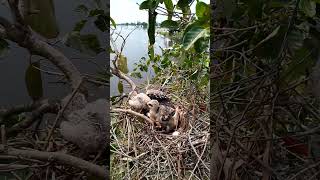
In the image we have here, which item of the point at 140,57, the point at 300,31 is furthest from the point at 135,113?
the point at 300,31

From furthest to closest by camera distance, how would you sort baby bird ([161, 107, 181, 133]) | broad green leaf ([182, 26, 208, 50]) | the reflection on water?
baby bird ([161, 107, 181, 133]) < the reflection on water < broad green leaf ([182, 26, 208, 50])

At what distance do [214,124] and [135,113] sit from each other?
0.50 m

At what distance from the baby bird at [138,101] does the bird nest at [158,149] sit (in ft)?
0.08

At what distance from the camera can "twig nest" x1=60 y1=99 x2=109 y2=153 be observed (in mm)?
881

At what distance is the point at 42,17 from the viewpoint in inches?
33.9

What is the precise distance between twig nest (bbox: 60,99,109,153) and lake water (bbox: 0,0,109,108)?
0.19ft

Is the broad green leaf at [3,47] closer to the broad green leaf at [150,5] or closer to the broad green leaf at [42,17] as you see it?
the broad green leaf at [42,17]

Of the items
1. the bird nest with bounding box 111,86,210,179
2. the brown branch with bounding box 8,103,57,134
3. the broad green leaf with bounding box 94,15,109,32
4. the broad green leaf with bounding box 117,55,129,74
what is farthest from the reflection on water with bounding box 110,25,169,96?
the brown branch with bounding box 8,103,57,134

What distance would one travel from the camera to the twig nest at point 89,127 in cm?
88

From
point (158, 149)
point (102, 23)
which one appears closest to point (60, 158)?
point (102, 23)

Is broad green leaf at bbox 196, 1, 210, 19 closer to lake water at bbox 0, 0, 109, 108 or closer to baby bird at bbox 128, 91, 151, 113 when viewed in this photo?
lake water at bbox 0, 0, 109, 108

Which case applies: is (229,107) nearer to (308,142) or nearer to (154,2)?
(308,142)

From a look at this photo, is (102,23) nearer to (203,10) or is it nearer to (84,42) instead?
(84,42)

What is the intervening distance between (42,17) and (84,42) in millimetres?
99
